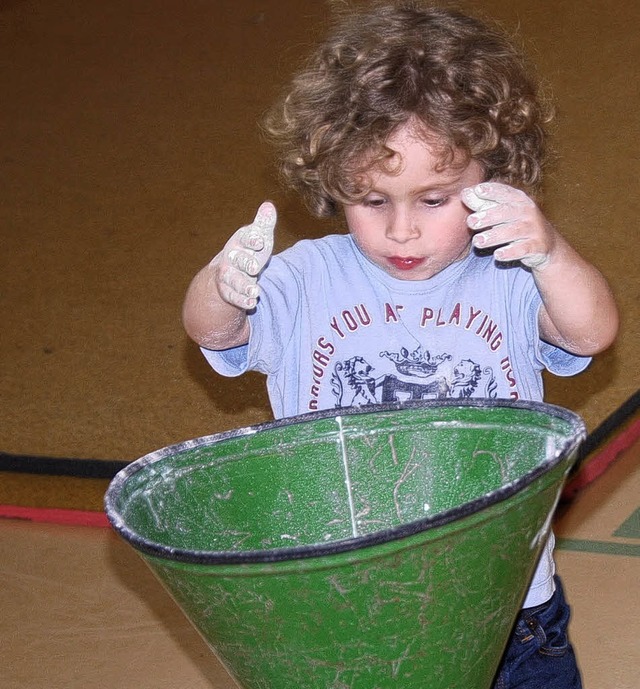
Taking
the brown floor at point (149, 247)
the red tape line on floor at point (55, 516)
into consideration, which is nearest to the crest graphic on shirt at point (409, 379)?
the brown floor at point (149, 247)

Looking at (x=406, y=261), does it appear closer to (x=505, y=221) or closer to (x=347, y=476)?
A: (x=505, y=221)

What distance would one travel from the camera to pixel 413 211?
3.42 feet

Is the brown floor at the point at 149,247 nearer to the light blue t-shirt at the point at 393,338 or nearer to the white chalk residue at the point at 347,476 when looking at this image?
the light blue t-shirt at the point at 393,338

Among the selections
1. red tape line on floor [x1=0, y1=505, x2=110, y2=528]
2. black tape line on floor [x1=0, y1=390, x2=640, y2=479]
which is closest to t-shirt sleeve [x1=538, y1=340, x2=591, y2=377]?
black tape line on floor [x1=0, y1=390, x2=640, y2=479]

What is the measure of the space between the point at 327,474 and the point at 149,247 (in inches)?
78.4

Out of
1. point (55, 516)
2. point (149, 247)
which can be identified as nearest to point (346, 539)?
point (55, 516)

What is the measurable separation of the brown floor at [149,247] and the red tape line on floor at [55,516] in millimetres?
33

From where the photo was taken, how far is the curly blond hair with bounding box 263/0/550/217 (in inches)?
41.8

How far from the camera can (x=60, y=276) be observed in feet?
9.21

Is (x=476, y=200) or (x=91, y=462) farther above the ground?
(x=476, y=200)

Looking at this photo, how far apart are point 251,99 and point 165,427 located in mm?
1472

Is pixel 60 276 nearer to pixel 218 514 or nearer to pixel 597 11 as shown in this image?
pixel 597 11

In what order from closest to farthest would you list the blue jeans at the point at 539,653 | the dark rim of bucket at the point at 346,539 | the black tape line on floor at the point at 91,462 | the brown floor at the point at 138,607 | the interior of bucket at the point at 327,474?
the dark rim of bucket at the point at 346,539 < the interior of bucket at the point at 327,474 < the blue jeans at the point at 539,653 < the brown floor at the point at 138,607 < the black tape line on floor at the point at 91,462

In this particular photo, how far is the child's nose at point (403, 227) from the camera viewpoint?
103 centimetres
